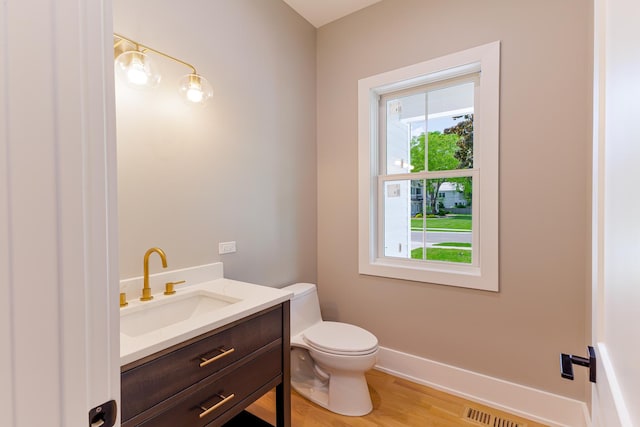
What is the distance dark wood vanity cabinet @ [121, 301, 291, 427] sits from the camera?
0.89 metres

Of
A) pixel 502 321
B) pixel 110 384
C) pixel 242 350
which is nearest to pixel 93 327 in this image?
pixel 110 384

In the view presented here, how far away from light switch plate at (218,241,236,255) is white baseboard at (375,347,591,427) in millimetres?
1402

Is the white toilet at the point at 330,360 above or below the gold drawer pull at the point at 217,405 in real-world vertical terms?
below

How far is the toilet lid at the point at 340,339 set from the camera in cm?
172

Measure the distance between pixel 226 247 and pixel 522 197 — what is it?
183 centimetres

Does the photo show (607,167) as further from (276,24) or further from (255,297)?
(276,24)

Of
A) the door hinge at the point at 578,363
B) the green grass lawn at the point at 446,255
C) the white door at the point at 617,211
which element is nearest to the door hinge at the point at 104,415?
the white door at the point at 617,211

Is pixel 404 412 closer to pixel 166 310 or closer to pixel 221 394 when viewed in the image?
pixel 221 394

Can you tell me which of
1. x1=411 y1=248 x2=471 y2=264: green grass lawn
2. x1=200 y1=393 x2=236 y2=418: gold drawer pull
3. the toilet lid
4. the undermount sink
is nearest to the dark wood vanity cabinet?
x1=200 y1=393 x2=236 y2=418: gold drawer pull

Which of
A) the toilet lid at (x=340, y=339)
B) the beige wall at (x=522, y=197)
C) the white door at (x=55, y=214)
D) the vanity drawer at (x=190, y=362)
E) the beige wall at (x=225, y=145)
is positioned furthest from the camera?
the toilet lid at (x=340, y=339)

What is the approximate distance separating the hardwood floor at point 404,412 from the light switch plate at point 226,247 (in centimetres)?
100

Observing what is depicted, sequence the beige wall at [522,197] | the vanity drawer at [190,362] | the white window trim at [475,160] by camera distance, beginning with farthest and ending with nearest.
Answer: the white window trim at [475,160] < the beige wall at [522,197] < the vanity drawer at [190,362]

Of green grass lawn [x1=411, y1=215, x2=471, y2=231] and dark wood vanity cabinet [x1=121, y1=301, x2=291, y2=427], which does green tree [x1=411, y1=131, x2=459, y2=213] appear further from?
dark wood vanity cabinet [x1=121, y1=301, x2=291, y2=427]

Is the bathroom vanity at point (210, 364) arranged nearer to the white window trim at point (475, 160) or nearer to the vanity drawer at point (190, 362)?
the vanity drawer at point (190, 362)
